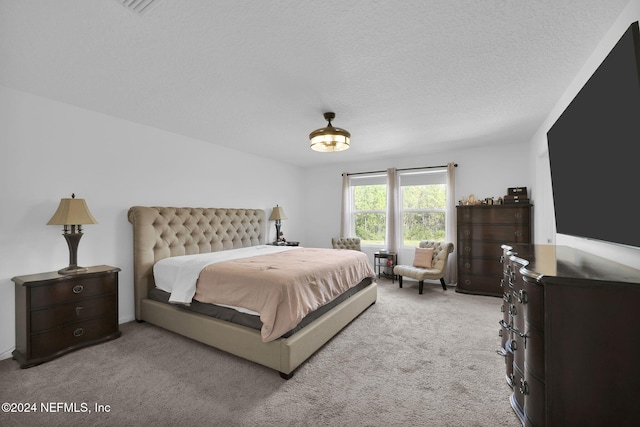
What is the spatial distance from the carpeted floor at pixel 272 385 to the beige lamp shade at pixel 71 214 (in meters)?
1.29

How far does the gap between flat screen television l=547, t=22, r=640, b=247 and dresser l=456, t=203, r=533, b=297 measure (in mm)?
2316

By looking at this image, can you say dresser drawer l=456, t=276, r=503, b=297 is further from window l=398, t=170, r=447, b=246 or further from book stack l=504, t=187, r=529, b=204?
book stack l=504, t=187, r=529, b=204

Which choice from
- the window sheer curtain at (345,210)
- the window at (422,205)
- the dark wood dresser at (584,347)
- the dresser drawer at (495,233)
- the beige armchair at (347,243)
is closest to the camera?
the dark wood dresser at (584,347)

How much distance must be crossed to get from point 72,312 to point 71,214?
97 cm

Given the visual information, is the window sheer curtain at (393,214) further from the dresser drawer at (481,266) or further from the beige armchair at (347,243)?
the dresser drawer at (481,266)

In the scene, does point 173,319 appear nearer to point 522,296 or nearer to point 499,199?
point 522,296

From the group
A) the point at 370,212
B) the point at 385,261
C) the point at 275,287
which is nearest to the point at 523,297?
the point at 275,287

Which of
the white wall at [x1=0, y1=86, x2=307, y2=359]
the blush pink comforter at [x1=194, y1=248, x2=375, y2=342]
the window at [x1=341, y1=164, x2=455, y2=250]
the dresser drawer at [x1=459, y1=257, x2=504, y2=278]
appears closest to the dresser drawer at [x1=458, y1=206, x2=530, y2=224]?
the window at [x1=341, y1=164, x2=455, y2=250]

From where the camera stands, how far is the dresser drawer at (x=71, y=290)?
2.43 metres

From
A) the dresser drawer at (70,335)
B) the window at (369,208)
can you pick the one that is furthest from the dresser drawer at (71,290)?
the window at (369,208)

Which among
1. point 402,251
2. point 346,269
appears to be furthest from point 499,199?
point 346,269

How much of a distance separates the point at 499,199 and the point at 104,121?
234 inches

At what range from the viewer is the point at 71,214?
8.77 ft

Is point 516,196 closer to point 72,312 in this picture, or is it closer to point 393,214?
point 393,214
